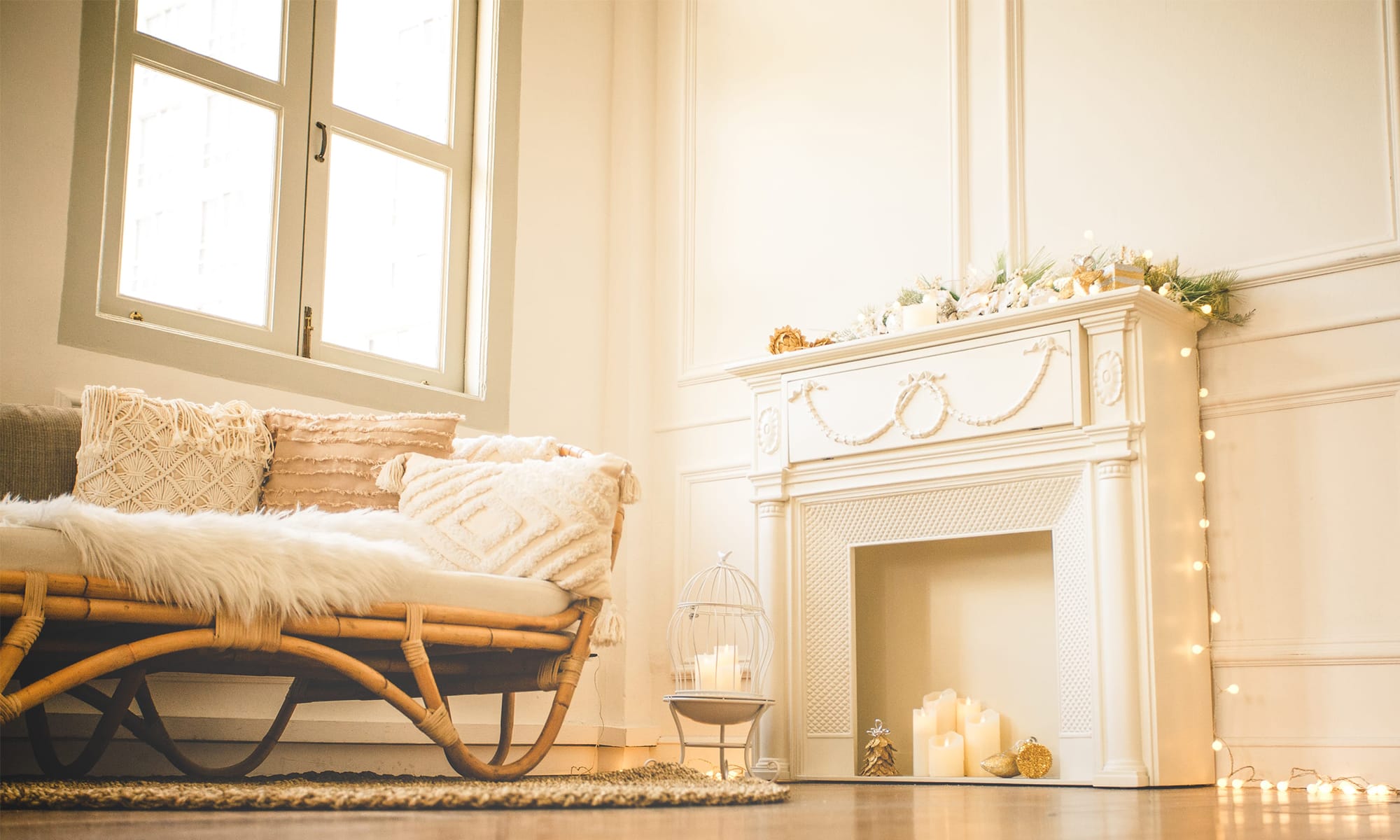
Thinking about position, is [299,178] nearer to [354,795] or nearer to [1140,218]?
[1140,218]

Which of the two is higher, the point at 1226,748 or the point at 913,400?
the point at 913,400

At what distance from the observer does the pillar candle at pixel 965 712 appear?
3176 mm

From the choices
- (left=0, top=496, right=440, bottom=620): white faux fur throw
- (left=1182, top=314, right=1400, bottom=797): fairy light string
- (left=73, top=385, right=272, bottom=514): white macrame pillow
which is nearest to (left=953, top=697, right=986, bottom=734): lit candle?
(left=1182, top=314, right=1400, bottom=797): fairy light string

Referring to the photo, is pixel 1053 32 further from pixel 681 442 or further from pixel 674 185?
pixel 681 442

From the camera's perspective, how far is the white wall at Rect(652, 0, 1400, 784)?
2.86 m

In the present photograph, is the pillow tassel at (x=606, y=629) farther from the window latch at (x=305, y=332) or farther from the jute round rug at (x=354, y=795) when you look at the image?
the window latch at (x=305, y=332)

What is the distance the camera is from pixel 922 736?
3.17 meters

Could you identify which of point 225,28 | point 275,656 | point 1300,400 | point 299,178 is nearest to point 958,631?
point 1300,400

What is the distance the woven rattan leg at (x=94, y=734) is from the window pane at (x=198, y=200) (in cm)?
124

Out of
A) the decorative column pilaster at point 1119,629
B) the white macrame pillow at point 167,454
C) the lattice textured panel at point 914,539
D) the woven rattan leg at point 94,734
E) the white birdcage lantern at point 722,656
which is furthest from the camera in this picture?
the white birdcage lantern at point 722,656

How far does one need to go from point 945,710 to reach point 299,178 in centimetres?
240

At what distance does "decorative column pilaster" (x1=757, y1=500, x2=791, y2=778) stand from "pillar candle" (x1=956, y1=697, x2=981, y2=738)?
0.45 metres

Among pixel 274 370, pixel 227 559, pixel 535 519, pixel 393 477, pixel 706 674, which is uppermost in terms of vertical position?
pixel 274 370

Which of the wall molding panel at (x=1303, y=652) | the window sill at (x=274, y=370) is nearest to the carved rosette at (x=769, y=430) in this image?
the window sill at (x=274, y=370)
